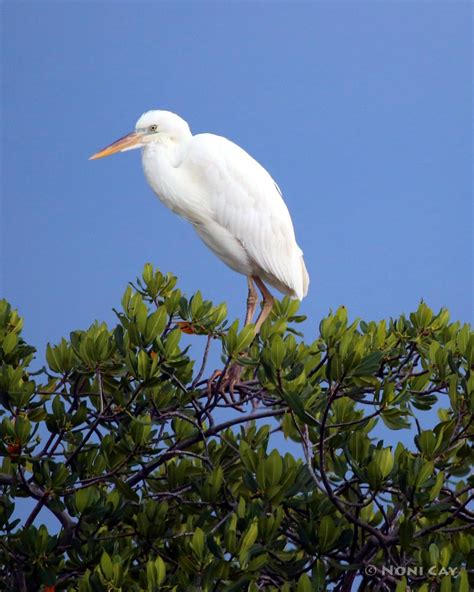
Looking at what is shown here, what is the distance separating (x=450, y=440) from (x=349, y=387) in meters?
0.45

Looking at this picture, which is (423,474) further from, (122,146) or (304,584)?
(122,146)

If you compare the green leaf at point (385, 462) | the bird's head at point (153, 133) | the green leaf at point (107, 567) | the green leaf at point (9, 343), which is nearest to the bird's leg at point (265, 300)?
the bird's head at point (153, 133)

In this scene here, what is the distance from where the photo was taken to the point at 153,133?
5.58 meters

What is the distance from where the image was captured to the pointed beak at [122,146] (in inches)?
219

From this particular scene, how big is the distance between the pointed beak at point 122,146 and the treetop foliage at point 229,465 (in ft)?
5.59

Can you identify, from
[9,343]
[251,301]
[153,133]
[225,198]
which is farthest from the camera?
[153,133]

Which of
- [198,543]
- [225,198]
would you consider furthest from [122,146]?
[198,543]

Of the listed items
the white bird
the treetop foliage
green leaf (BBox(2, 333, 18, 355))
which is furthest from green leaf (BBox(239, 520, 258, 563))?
the white bird

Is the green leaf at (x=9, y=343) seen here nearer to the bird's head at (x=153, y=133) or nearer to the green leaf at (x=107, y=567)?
the green leaf at (x=107, y=567)

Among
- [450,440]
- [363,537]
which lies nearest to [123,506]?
[363,537]

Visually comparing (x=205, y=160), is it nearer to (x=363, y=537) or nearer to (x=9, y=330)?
(x=9, y=330)

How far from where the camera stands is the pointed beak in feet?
18.3

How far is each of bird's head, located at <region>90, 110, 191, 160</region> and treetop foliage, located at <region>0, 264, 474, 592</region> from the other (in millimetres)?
1754

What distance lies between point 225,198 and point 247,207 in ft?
0.46
